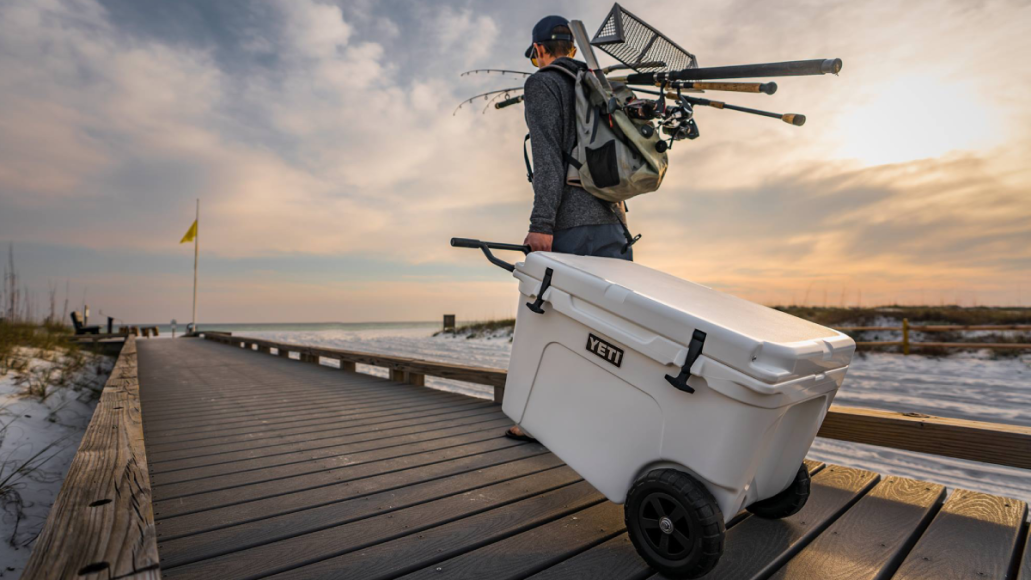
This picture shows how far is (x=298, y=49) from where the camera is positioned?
715 cm

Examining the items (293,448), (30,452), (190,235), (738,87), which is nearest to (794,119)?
(738,87)

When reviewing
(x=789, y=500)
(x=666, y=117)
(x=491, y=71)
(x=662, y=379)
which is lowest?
(x=789, y=500)

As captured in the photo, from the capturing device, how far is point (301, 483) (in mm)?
1771

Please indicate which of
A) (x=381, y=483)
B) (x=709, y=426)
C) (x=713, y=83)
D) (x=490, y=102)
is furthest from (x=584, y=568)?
(x=490, y=102)

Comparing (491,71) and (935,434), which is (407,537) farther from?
(491,71)

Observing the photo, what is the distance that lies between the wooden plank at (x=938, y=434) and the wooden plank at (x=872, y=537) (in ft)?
0.56

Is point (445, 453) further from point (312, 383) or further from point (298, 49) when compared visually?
point (298, 49)

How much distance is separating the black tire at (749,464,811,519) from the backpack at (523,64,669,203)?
41.8 inches

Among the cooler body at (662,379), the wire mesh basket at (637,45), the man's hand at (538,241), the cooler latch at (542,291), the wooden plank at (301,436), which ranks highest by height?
the wire mesh basket at (637,45)

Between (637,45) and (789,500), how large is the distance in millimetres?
1821

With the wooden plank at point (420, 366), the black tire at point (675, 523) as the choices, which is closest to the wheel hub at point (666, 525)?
the black tire at point (675, 523)

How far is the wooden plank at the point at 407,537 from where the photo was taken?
1.16 metres

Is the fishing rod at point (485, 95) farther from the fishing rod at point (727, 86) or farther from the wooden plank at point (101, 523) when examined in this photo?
the wooden plank at point (101, 523)

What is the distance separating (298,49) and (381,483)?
7492mm
